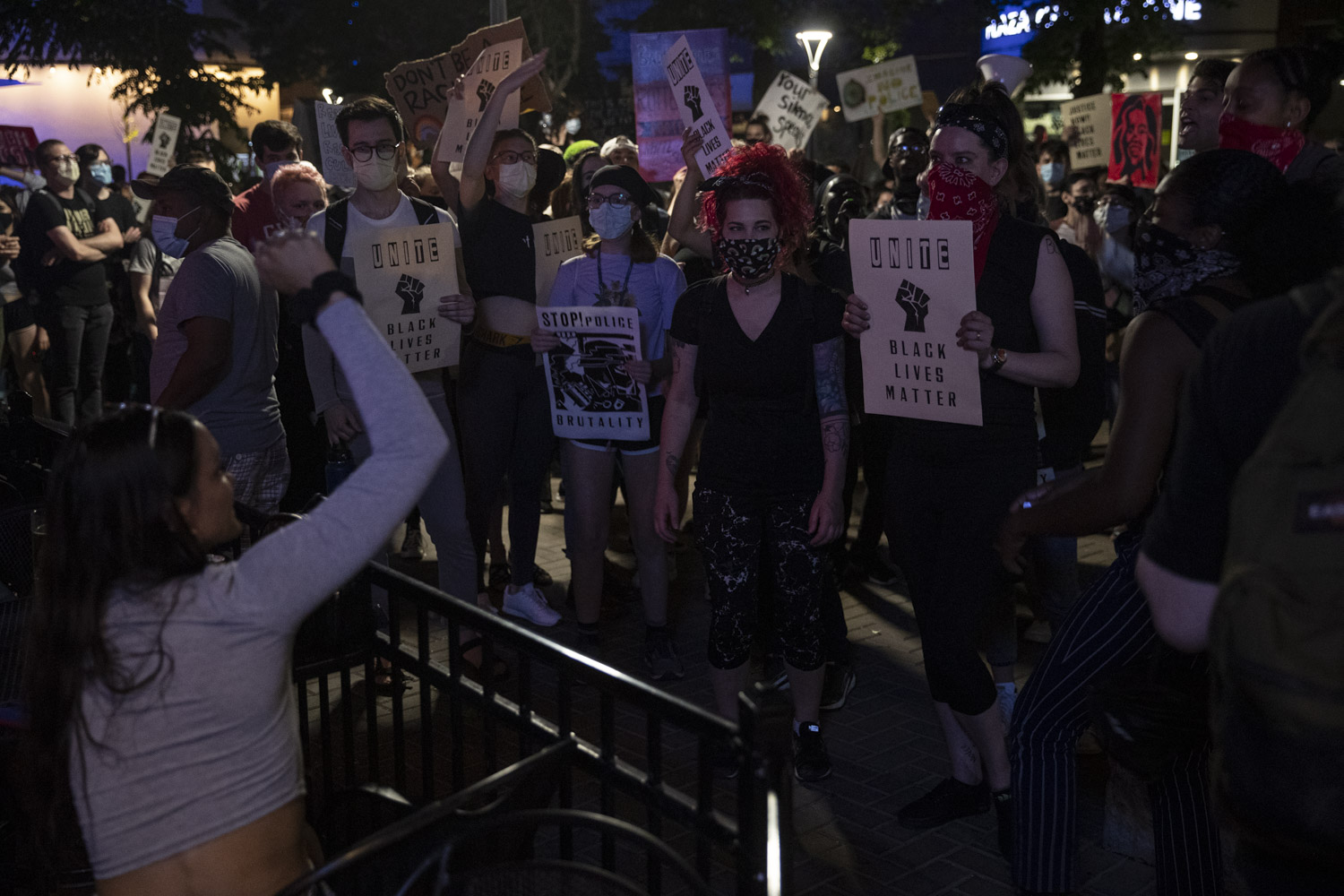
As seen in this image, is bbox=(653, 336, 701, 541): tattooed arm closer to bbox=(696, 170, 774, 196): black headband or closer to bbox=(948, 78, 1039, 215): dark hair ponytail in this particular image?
bbox=(696, 170, 774, 196): black headband

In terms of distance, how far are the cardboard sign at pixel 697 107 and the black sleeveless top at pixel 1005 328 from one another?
259cm

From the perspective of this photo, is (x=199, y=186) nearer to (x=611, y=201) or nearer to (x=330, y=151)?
(x=611, y=201)

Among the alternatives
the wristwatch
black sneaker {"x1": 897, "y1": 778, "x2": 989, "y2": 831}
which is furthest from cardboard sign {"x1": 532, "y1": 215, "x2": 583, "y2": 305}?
the wristwatch

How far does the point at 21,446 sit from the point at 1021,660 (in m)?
4.72

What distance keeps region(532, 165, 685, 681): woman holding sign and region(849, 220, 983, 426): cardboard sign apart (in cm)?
155

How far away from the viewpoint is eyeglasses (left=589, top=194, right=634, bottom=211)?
543 centimetres

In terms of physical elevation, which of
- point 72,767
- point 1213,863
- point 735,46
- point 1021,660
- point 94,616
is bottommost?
point 1021,660

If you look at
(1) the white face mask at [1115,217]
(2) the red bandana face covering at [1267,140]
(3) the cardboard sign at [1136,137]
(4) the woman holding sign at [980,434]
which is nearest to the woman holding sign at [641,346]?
(4) the woman holding sign at [980,434]

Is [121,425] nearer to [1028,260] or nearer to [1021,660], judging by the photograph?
[1028,260]

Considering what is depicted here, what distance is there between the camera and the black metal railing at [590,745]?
2041 millimetres

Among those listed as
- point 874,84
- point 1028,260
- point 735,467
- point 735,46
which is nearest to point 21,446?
point 735,467

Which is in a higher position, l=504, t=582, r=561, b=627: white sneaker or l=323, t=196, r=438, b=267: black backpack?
l=323, t=196, r=438, b=267: black backpack

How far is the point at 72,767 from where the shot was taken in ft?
7.28

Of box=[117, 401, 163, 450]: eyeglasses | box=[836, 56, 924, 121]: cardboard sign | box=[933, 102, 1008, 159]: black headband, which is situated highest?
box=[836, 56, 924, 121]: cardboard sign
